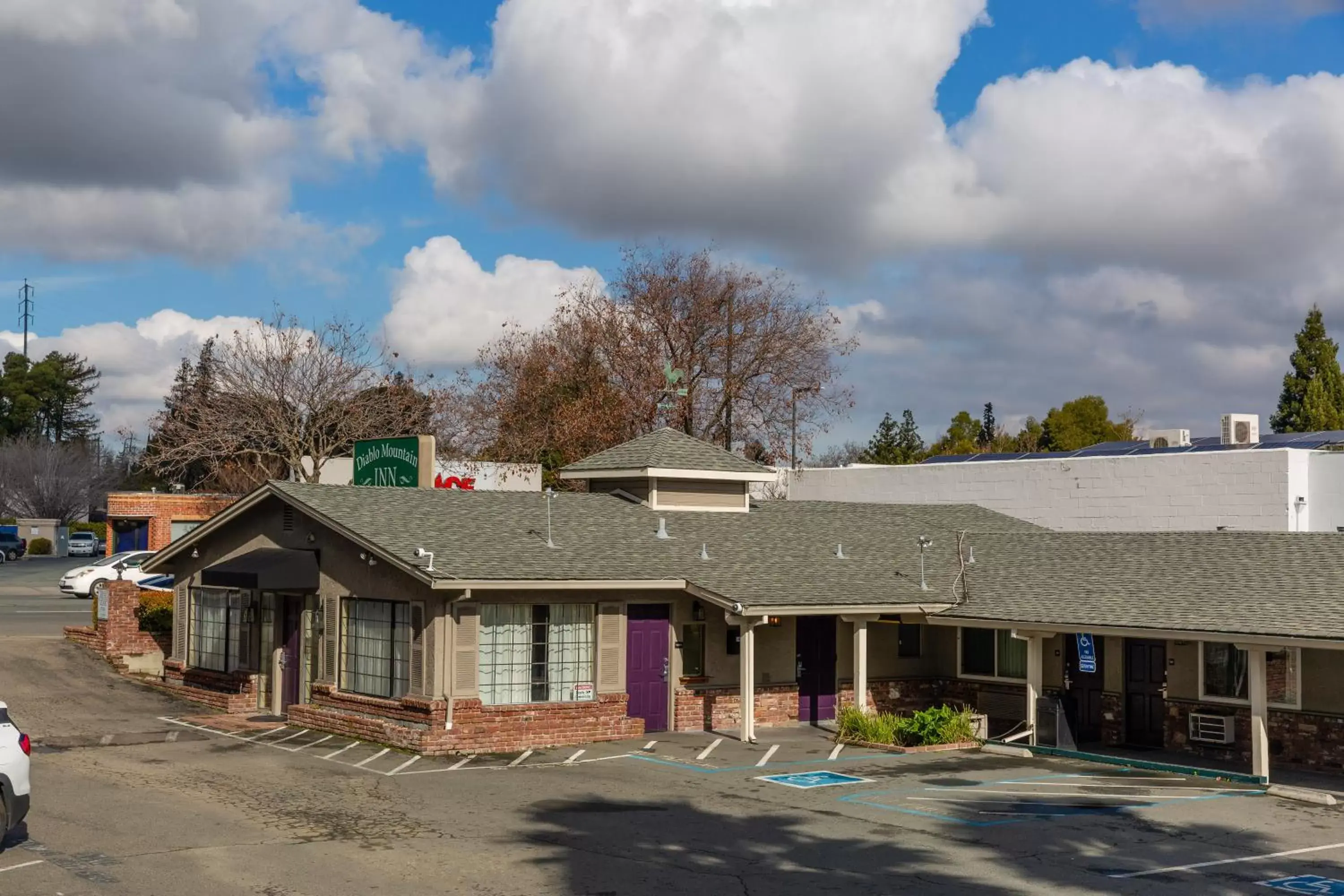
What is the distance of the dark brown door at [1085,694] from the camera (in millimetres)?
25391

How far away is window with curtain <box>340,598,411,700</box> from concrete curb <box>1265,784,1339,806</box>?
521 inches

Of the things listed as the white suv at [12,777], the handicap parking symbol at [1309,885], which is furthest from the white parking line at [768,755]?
the white suv at [12,777]

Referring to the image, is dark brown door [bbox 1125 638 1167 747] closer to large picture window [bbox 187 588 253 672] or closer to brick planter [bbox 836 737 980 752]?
brick planter [bbox 836 737 980 752]

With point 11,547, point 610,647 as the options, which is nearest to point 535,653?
point 610,647

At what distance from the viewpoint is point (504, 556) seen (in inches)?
921

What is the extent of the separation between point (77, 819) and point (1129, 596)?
16331 mm

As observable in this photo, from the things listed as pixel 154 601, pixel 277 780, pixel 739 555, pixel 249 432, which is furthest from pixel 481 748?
pixel 249 432

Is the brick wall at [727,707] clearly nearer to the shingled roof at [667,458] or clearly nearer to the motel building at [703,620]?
the motel building at [703,620]

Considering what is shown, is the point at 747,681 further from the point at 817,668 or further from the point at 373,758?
the point at 373,758

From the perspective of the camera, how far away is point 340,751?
22125mm

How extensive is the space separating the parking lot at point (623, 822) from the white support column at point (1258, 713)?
1.34 ft

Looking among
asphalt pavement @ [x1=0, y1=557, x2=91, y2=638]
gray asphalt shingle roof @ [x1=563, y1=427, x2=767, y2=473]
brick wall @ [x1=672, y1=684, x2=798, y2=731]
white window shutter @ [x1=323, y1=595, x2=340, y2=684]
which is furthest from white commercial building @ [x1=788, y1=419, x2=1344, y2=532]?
asphalt pavement @ [x1=0, y1=557, x2=91, y2=638]

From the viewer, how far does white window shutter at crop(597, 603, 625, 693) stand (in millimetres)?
24250

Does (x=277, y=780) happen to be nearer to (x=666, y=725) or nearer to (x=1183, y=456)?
(x=666, y=725)
